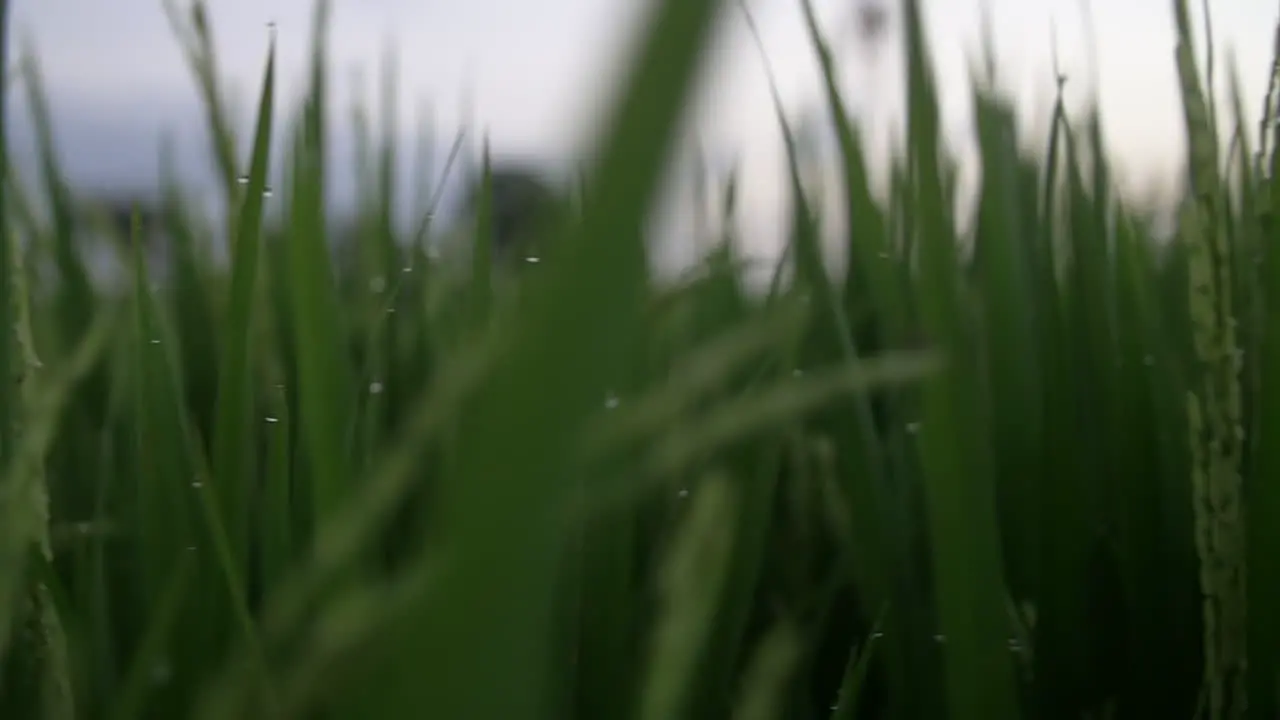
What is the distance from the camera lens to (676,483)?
320mm

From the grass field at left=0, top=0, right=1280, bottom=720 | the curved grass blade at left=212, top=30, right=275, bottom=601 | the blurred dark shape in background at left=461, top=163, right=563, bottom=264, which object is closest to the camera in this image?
the grass field at left=0, top=0, right=1280, bottom=720

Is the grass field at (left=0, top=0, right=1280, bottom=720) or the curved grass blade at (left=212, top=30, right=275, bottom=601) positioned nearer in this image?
the grass field at (left=0, top=0, right=1280, bottom=720)

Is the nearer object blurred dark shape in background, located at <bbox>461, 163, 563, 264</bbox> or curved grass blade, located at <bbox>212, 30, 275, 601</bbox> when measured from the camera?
curved grass blade, located at <bbox>212, 30, 275, 601</bbox>

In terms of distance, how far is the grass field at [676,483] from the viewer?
9 centimetres

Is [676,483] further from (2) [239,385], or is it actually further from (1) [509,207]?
(1) [509,207]

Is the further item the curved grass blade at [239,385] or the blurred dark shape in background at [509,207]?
the blurred dark shape in background at [509,207]

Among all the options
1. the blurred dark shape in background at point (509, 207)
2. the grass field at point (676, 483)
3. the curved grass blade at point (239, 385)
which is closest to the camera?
the grass field at point (676, 483)

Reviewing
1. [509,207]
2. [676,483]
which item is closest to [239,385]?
[676,483]

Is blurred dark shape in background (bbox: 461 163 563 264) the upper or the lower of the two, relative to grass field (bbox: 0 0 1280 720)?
upper

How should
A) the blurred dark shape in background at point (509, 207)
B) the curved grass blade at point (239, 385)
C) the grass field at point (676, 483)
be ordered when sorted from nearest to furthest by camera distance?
the grass field at point (676, 483), the curved grass blade at point (239, 385), the blurred dark shape in background at point (509, 207)

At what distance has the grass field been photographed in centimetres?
9

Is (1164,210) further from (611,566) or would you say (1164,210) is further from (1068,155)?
(611,566)

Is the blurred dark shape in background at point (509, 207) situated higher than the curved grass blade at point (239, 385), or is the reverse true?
the blurred dark shape in background at point (509, 207)

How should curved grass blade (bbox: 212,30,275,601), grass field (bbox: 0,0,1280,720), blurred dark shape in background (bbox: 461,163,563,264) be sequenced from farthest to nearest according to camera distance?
blurred dark shape in background (bbox: 461,163,563,264), curved grass blade (bbox: 212,30,275,601), grass field (bbox: 0,0,1280,720)
